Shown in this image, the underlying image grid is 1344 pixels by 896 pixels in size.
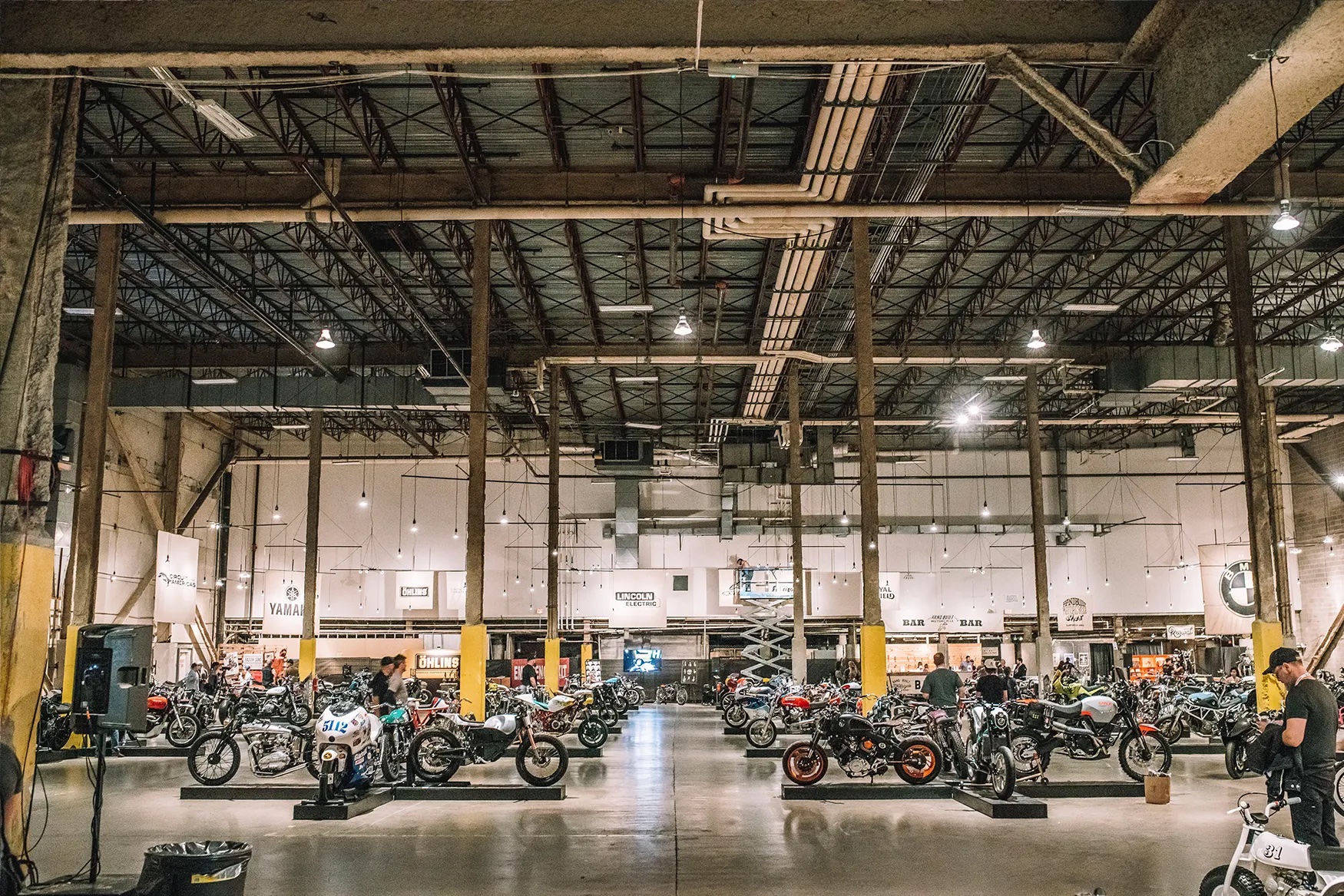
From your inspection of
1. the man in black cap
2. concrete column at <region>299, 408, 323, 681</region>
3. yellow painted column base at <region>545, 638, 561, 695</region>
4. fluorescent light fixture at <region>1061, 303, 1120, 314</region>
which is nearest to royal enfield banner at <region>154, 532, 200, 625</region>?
concrete column at <region>299, 408, 323, 681</region>

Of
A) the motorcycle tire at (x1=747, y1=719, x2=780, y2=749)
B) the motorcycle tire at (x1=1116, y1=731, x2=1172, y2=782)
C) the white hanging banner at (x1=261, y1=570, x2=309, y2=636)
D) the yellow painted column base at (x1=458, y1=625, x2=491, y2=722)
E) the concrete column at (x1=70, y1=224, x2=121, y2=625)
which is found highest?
the concrete column at (x1=70, y1=224, x2=121, y2=625)

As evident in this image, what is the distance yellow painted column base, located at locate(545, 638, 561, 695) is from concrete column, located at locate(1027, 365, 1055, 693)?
35.4ft

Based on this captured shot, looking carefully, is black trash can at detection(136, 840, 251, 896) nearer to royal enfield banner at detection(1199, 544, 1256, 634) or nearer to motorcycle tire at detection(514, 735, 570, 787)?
motorcycle tire at detection(514, 735, 570, 787)

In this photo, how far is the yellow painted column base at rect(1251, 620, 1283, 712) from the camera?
49.2ft

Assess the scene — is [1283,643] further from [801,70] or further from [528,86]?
[528,86]

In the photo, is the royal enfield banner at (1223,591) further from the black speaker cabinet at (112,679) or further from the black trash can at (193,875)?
the black trash can at (193,875)

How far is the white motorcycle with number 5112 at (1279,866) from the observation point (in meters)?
5.18

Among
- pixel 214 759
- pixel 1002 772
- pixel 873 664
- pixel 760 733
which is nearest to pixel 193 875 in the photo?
pixel 214 759

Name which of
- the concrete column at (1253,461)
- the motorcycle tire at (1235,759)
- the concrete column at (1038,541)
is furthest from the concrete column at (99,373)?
the concrete column at (1038,541)

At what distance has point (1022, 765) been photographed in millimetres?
12820

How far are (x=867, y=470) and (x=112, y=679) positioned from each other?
A: 11222mm

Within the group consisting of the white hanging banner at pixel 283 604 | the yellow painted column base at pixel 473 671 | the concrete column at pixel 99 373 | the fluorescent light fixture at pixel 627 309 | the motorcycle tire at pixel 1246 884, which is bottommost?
the motorcycle tire at pixel 1246 884

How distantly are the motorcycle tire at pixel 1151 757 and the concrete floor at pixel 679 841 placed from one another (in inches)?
15.3

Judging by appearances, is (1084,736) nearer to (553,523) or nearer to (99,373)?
(553,523)
